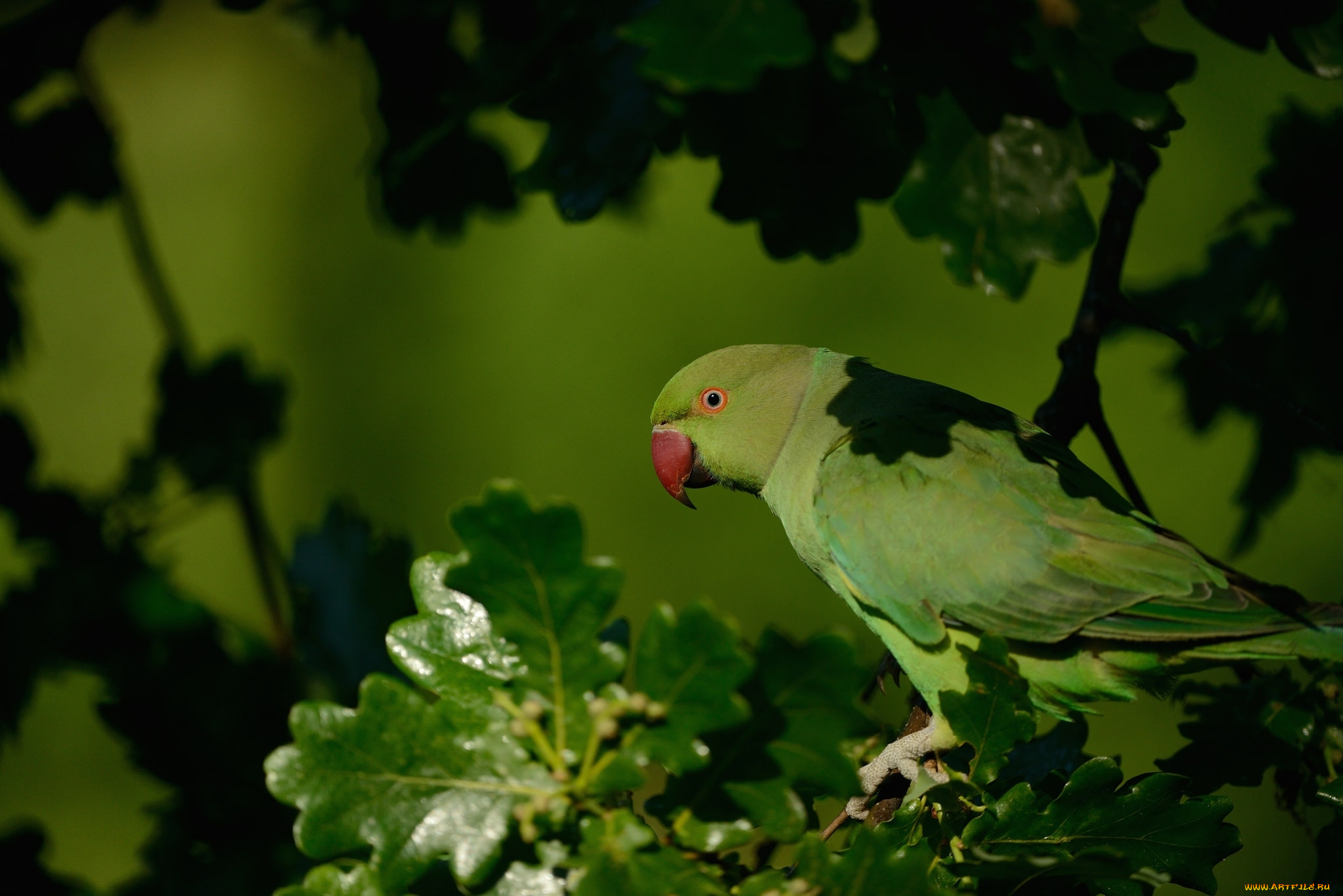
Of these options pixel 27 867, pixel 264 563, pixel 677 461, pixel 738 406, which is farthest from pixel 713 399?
pixel 27 867

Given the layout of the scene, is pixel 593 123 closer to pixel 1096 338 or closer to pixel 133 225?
pixel 1096 338

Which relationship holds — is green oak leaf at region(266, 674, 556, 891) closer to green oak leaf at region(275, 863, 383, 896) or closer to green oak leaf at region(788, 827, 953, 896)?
green oak leaf at region(275, 863, 383, 896)

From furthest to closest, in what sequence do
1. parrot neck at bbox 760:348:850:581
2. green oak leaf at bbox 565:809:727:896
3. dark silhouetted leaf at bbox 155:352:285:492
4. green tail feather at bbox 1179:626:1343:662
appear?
dark silhouetted leaf at bbox 155:352:285:492 < parrot neck at bbox 760:348:850:581 < green tail feather at bbox 1179:626:1343:662 < green oak leaf at bbox 565:809:727:896

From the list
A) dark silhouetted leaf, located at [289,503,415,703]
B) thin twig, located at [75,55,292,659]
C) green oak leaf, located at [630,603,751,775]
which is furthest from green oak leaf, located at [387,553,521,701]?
thin twig, located at [75,55,292,659]

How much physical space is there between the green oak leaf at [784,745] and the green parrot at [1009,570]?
0.43 m

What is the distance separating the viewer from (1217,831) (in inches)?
32.7

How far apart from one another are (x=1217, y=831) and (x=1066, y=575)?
1.20ft

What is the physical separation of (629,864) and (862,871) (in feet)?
0.58

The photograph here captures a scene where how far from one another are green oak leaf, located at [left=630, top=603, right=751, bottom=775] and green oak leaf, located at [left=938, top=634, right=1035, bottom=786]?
25 cm

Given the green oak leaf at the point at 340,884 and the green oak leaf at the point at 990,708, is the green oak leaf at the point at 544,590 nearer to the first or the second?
the green oak leaf at the point at 340,884

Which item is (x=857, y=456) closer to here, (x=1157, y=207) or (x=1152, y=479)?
(x=1152, y=479)

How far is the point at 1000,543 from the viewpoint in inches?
46.1

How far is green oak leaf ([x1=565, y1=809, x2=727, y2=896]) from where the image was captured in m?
0.63

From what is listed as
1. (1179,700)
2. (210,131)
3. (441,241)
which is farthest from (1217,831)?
(210,131)
